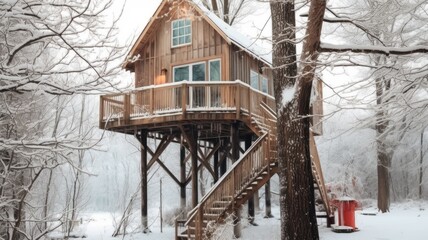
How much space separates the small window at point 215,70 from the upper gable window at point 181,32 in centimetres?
148

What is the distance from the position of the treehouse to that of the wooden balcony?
0.11 feet

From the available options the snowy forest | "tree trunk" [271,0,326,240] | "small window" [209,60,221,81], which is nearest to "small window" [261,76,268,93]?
"small window" [209,60,221,81]

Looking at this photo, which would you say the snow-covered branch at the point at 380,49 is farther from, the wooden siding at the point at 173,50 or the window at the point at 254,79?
the window at the point at 254,79

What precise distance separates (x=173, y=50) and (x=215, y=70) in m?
2.22

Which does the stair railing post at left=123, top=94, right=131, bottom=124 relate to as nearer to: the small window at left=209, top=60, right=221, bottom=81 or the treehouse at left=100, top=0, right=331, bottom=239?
the treehouse at left=100, top=0, right=331, bottom=239

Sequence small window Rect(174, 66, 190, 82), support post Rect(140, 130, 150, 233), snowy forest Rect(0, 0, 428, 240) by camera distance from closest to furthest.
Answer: snowy forest Rect(0, 0, 428, 240) → support post Rect(140, 130, 150, 233) → small window Rect(174, 66, 190, 82)

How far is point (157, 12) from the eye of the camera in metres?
18.7

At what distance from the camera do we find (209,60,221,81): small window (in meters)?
17.3

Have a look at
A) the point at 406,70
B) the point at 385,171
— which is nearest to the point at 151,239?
the point at 406,70

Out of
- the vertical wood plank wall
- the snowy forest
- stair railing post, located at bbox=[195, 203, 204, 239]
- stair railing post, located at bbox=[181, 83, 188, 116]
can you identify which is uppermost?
the vertical wood plank wall

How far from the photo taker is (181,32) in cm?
1838

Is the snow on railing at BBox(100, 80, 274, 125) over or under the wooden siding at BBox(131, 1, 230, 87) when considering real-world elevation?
under

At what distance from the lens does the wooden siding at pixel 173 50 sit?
17.4 metres

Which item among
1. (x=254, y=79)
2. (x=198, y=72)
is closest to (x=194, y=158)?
(x=198, y=72)
